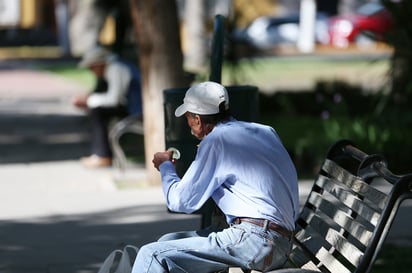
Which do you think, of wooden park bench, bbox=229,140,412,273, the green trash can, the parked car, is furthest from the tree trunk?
the parked car

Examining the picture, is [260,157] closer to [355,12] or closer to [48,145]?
[48,145]

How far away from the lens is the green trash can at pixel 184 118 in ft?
22.2

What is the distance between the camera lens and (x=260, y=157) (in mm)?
5047

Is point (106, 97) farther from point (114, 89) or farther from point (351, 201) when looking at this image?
point (351, 201)

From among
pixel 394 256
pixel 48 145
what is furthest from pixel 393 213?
pixel 48 145

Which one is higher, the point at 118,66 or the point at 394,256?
the point at 118,66

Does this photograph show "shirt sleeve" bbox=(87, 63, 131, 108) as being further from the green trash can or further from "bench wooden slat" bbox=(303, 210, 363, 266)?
"bench wooden slat" bbox=(303, 210, 363, 266)

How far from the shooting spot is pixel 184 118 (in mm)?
6781

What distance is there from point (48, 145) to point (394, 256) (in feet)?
25.3

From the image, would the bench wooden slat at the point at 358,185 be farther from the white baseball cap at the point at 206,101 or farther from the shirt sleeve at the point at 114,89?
the shirt sleeve at the point at 114,89

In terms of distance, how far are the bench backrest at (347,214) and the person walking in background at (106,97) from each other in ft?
19.4

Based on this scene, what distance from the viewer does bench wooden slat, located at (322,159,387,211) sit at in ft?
15.8

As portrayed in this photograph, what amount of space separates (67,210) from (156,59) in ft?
6.12

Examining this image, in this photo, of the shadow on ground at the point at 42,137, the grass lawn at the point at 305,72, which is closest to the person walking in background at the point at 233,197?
the shadow on ground at the point at 42,137
